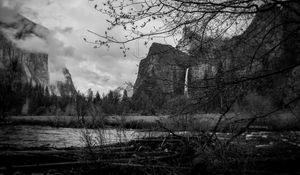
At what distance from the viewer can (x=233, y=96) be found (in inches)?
168

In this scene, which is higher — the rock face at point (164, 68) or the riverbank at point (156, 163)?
the rock face at point (164, 68)

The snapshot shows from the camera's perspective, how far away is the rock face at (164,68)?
3.88 m

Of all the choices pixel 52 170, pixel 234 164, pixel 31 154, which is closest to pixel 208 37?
pixel 234 164

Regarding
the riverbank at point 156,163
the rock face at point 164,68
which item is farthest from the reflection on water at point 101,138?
the rock face at point 164,68

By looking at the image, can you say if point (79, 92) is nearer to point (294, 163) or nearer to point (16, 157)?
point (16, 157)

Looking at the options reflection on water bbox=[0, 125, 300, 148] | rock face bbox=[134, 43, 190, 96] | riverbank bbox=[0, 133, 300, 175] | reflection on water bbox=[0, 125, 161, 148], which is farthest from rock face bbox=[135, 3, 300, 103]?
reflection on water bbox=[0, 125, 161, 148]

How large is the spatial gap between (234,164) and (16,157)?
14.4 feet

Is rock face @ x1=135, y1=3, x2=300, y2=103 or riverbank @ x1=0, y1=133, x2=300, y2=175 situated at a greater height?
rock face @ x1=135, y1=3, x2=300, y2=103

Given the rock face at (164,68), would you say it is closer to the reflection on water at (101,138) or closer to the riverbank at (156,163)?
the riverbank at (156,163)

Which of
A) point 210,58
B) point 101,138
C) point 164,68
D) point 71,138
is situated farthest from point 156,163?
point 71,138

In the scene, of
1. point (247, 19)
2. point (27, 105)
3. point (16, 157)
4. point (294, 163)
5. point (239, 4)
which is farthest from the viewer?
point (27, 105)

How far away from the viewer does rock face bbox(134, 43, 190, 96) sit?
3.88 metres

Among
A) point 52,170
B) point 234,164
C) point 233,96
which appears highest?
point 233,96

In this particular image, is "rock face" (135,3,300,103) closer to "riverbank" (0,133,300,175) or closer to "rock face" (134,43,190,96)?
"rock face" (134,43,190,96)
